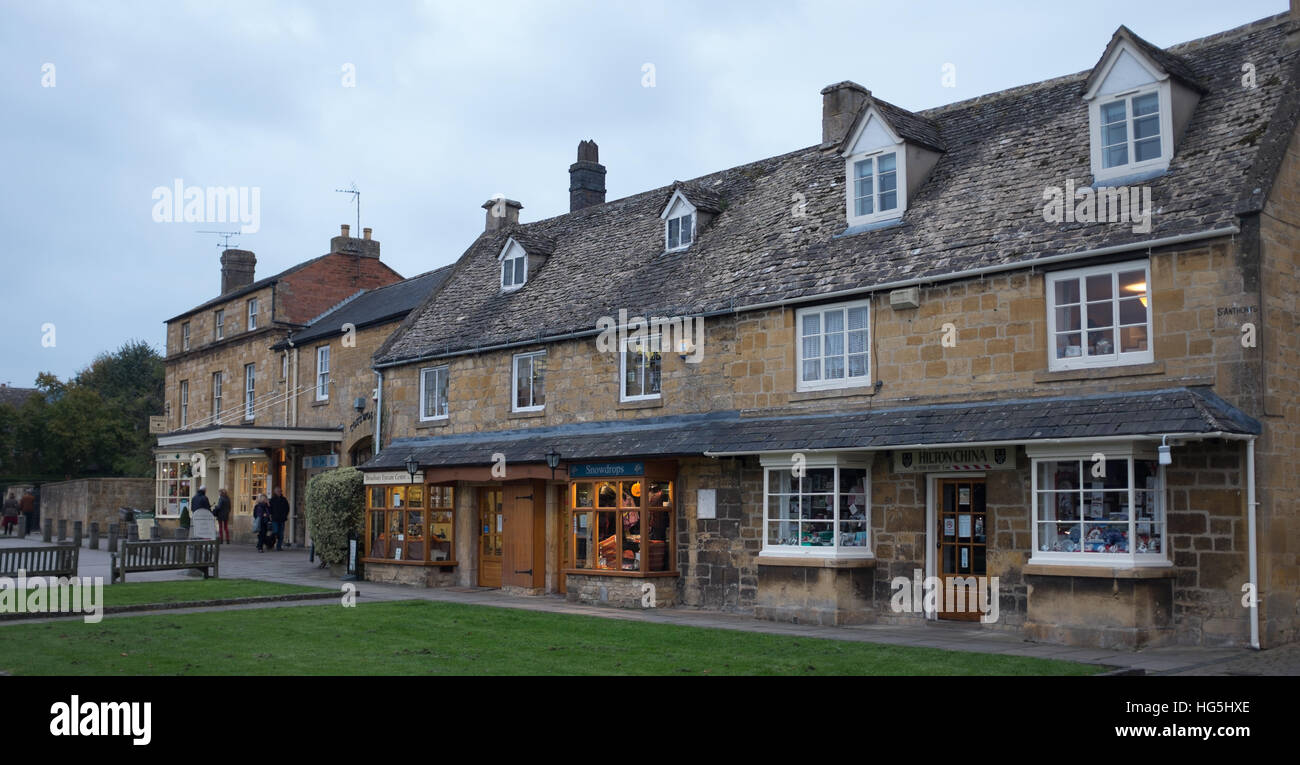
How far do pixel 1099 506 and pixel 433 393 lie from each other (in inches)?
590

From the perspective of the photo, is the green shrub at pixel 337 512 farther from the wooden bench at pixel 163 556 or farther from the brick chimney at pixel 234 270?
the brick chimney at pixel 234 270

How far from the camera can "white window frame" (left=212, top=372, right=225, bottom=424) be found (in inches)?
1517

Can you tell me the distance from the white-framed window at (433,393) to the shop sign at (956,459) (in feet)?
37.3

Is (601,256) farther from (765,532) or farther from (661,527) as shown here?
(765,532)

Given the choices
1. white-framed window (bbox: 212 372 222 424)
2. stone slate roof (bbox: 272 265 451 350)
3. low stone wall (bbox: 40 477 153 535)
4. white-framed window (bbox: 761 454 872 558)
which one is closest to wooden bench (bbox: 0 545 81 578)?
white-framed window (bbox: 761 454 872 558)

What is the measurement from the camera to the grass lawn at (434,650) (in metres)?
11.1

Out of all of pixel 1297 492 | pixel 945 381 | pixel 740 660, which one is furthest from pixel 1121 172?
pixel 740 660

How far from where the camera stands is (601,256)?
23984 millimetres

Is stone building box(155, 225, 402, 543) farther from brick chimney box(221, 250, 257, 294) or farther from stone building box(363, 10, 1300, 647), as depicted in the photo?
stone building box(363, 10, 1300, 647)

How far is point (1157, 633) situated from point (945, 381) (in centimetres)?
440

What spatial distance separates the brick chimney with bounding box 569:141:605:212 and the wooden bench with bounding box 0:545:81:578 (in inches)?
596

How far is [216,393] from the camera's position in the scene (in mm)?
38969
